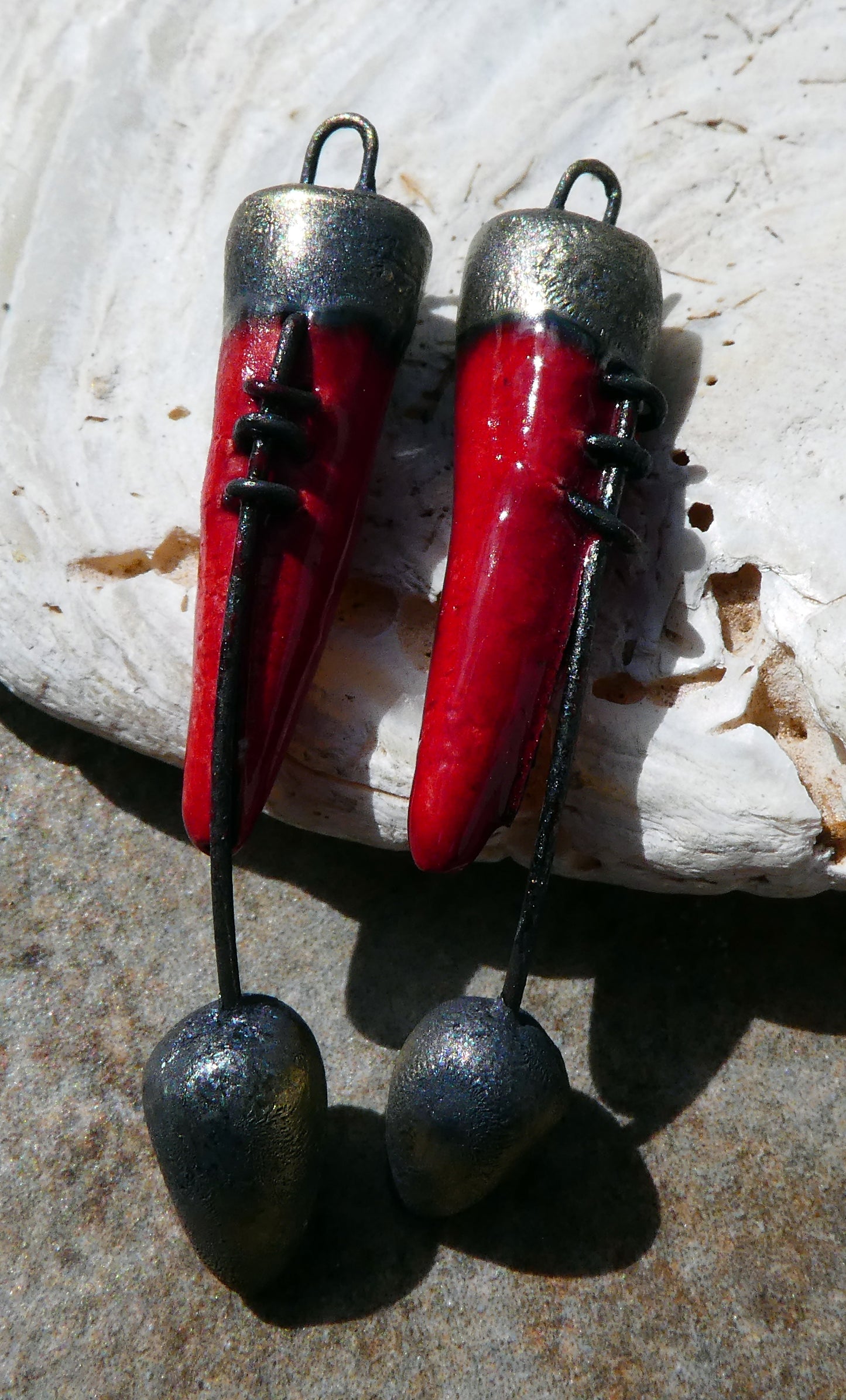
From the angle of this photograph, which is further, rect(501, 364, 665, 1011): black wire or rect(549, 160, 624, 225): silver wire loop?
rect(549, 160, 624, 225): silver wire loop

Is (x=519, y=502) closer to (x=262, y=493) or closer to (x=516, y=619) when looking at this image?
(x=516, y=619)

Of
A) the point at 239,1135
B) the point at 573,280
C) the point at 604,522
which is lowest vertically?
the point at 239,1135

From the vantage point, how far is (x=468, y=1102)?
3.11 ft

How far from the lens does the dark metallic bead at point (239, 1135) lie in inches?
36.3

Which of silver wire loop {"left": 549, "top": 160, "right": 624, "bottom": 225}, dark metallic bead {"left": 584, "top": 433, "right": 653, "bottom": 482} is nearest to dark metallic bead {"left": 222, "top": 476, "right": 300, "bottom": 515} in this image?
dark metallic bead {"left": 584, "top": 433, "right": 653, "bottom": 482}

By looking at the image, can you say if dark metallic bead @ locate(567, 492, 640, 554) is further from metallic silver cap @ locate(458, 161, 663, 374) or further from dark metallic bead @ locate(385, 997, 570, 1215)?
dark metallic bead @ locate(385, 997, 570, 1215)

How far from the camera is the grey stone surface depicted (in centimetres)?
98

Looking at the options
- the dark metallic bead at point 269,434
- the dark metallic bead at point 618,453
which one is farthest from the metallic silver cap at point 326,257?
the dark metallic bead at point 618,453

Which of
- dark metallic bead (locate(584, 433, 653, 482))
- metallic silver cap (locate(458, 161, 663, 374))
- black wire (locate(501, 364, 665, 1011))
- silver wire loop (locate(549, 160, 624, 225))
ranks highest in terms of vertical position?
silver wire loop (locate(549, 160, 624, 225))

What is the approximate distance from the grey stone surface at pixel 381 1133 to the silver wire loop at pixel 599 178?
694 millimetres

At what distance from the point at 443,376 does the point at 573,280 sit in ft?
0.73

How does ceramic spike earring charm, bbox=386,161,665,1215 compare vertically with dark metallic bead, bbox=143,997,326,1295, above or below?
above

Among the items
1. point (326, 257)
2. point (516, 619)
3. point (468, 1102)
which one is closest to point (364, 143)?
point (326, 257)

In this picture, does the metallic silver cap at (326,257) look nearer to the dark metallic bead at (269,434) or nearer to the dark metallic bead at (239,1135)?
the dark metallic bead at (269,434)
